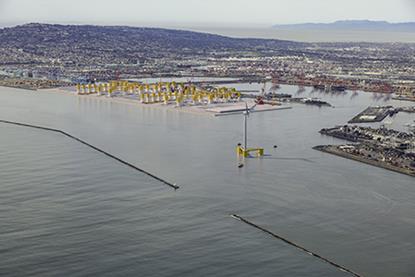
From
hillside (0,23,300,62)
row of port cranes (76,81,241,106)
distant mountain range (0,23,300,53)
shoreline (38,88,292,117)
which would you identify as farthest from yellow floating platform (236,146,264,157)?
distant mountain range (0,23,300,53)

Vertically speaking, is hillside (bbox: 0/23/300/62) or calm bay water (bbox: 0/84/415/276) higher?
hillside (bbox: 0/23/300/62)

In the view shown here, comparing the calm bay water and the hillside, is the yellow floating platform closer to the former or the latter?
the calm bay water

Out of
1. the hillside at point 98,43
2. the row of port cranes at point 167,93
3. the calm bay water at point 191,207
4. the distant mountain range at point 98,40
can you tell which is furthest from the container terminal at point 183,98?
the distant mountain range at point 98,40

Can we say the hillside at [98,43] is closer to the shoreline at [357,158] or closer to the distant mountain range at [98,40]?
the distant mountain range at [98,40]

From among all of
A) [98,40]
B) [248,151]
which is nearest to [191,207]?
[248,151]

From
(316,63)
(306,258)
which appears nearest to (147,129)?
(306,258)

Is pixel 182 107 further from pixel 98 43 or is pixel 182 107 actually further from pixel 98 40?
pixel 98 40

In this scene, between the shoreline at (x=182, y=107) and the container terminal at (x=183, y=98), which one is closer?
the shoreline at (x=182, y=107)

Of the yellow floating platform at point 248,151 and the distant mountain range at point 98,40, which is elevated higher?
the distant mountain range at point 98,40

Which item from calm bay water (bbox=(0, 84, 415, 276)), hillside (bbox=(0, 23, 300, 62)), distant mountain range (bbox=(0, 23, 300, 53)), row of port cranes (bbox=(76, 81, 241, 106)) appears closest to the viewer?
calm bay water (bbox=(0, 84, 415, 276))
